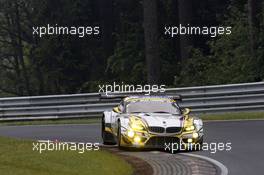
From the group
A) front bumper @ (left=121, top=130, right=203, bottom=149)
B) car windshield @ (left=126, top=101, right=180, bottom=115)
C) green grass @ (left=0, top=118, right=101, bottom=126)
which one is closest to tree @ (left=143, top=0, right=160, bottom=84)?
green grass @ (left=0, top=118, right=101, bottom=126)

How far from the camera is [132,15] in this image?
3794cm

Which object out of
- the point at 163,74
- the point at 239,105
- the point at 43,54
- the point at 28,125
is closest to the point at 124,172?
the point at 239,105

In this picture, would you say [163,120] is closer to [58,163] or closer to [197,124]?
[197,124]

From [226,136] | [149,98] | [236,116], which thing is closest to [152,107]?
[149,98]

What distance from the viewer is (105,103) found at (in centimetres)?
2370

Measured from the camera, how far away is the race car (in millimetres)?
14094

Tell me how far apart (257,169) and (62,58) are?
89.9 ft

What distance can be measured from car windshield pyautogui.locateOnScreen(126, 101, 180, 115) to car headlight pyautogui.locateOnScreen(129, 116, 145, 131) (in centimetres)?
82

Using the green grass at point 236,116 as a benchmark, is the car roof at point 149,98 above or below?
above

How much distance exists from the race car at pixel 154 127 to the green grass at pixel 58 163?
739 mm

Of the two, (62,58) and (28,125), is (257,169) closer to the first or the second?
(28,125)

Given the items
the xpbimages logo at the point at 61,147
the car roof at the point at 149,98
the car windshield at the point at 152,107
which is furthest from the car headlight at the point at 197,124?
the xpbimages logo at the point at 61,147

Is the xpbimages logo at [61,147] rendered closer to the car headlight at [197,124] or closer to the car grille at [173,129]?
the car grille at [173,129]

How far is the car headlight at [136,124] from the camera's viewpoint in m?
14.2
